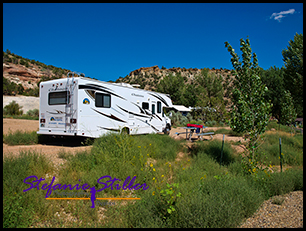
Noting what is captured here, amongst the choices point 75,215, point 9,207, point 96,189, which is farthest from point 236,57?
point 9,207

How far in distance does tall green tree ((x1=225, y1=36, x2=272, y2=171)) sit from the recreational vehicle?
437cm

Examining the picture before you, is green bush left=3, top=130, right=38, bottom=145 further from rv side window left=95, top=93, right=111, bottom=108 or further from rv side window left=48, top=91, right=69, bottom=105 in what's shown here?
rv side window left=95, top=93, right=111, bottom=108

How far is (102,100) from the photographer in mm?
9805

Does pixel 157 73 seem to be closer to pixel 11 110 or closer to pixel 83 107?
pixel 11 110

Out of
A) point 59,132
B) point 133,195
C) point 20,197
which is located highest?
point 59,132

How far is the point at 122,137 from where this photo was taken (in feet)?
22.2

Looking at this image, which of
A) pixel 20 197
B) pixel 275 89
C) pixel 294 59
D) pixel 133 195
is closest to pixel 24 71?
pixel 275 89

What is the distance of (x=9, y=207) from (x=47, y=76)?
156ft

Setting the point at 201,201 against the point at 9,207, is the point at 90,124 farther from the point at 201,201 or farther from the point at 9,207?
the point at 201,201

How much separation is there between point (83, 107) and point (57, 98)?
4.49 feet

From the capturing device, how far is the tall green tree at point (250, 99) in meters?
5.51

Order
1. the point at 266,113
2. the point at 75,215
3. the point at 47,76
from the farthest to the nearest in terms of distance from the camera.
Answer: the point at 47,76
the point at 266,113
the point at 75,215

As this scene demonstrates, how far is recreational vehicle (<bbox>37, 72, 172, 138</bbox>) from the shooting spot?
8.94 meters

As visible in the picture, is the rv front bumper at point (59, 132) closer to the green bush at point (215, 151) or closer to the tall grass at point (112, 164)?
the tall grass at point (112, 164)
